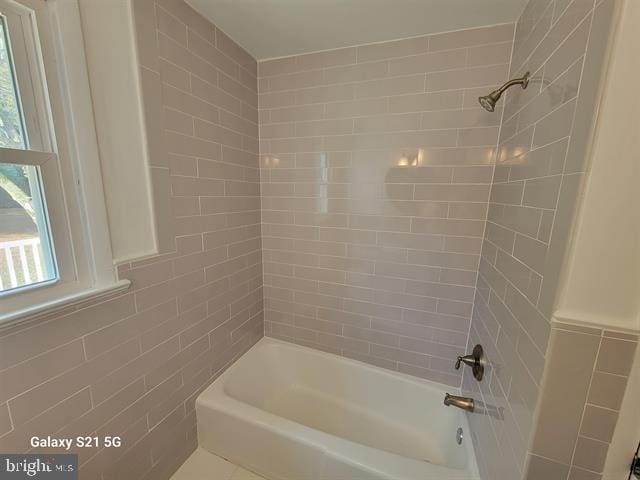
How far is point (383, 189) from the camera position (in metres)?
1.49

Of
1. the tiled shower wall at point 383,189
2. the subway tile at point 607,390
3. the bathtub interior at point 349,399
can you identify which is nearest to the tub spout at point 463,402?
the bathtub interior at point 349,399

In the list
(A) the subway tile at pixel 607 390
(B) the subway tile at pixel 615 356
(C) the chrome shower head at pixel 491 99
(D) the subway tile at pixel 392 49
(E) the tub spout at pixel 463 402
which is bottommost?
(E) the tub spout at pixel 463 402

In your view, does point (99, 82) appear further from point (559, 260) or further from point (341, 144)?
point (559, 260)

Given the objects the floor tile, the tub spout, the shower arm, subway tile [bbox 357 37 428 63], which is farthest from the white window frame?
the tub spout

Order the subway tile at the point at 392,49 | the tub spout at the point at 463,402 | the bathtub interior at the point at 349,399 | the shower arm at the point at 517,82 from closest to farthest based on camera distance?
1. the shower arm at the point at 517,82
2. the tub spout at the point at 463,402
3. the subway tile at the point at 392,49
4. the bathtub interior at the point at 349,399

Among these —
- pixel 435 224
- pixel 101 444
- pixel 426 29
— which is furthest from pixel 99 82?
pixel 435 224

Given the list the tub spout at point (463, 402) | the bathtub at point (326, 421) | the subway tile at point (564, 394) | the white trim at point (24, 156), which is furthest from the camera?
the tub spout at point (463, 402)

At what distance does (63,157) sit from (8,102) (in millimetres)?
169

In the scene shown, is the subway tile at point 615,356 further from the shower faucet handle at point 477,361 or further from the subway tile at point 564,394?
the shower faucet handle at point 477,361

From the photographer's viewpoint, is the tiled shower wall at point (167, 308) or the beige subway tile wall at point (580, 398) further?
the tiled shower wall at point (167, 308)

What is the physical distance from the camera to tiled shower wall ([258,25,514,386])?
4.31ft

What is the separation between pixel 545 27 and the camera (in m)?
0.84

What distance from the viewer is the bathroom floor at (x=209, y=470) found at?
1.29 m

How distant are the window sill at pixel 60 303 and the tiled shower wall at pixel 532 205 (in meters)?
1.38
